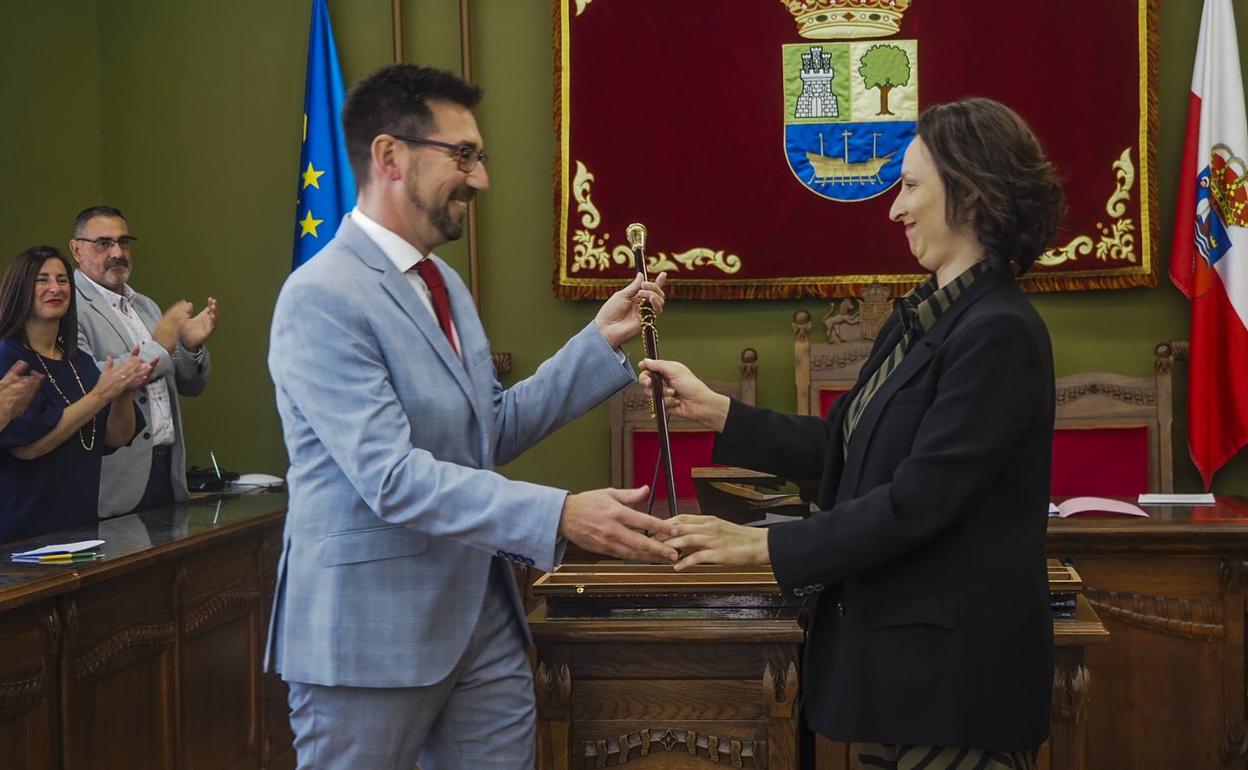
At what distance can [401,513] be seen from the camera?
1.80m

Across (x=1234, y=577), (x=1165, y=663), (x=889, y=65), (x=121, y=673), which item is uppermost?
(x=889, y=65)

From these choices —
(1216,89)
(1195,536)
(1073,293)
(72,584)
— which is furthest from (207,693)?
(1216,89)

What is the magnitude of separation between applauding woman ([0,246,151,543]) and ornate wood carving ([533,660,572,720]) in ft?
6.52

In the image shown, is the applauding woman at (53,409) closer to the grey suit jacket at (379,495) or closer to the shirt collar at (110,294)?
the shirt collar at (110,294)

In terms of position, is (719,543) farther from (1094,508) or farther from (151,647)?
(1094,508)

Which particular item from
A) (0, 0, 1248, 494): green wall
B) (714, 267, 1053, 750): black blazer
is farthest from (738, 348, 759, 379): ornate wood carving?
(714, 267, 1053, 750): black blazer

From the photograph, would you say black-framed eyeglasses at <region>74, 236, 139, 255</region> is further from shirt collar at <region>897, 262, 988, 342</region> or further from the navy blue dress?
shirt collar at <region>897, 262, 988, 342</region>

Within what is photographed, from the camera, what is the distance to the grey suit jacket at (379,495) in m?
1.81

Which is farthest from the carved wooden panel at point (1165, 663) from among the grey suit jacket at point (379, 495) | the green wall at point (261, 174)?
the grey suit jacket at point (379, 495)

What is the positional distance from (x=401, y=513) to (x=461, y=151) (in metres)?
0.61

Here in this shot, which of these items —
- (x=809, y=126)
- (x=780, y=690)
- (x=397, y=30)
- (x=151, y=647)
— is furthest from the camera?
(x=397, y=30)

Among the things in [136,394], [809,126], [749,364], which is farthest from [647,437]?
[136,394]

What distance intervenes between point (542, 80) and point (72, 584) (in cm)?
298

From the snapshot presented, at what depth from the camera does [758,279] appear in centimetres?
496
